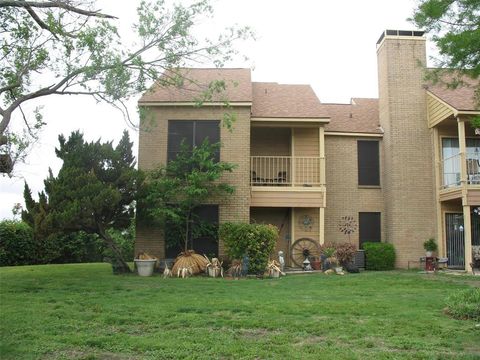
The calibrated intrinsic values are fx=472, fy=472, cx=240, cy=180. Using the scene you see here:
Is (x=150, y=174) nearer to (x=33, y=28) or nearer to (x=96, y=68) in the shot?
(x=96, y=68)

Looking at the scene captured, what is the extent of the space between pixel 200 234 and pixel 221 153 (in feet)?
9.19

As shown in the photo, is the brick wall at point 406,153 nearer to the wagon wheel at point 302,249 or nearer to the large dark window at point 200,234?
the wagon wheel at point 302,249

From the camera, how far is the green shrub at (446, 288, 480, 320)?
7121mm

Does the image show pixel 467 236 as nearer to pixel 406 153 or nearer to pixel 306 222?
pixel 406 153

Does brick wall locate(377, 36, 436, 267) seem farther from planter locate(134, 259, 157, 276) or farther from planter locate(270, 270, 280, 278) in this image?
planter locate(134, 259, 157, 276)

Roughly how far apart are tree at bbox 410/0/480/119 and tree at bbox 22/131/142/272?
8.35m

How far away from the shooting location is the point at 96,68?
11109mm

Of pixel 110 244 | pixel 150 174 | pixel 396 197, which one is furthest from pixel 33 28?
pixel 396 197

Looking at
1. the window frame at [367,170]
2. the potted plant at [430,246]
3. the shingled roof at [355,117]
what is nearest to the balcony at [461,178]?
the potted plant at [430,246]

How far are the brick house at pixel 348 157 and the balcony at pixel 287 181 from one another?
0.11 ft

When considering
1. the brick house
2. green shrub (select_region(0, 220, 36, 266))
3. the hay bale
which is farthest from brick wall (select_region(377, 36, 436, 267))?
green shrub (select_region(0, 220, 36, 266))

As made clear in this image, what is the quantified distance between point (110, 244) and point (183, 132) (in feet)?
14.8

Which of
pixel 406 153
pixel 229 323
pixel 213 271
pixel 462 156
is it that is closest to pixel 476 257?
pixel 462 156

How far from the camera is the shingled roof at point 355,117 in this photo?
701 inches
